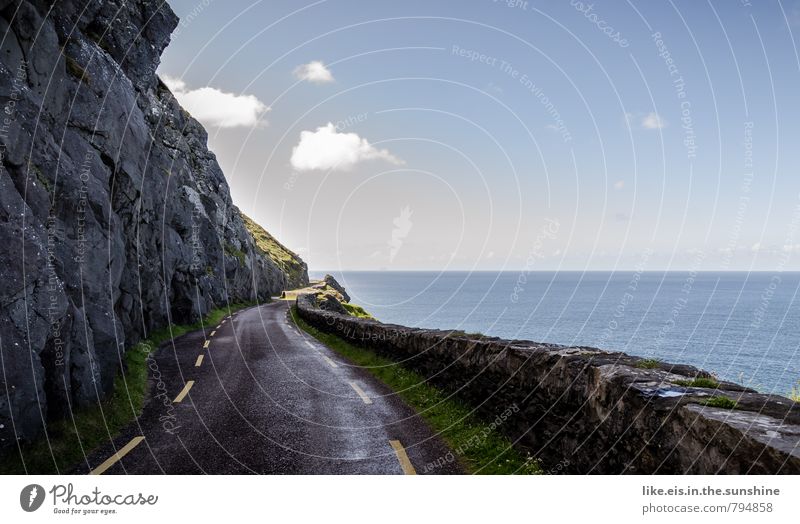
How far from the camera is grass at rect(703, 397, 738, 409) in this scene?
13.5 ft

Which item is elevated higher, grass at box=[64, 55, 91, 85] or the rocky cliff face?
grass at box=[64, 55, 91, 85]

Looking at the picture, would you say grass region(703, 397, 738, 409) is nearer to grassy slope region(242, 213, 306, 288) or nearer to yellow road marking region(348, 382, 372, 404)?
yellow road marking region(348, 382, 372, 404)

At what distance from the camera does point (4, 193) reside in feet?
24.3

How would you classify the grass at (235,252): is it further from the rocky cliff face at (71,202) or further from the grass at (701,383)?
the grass at (701,383)

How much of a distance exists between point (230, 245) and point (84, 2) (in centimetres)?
3763

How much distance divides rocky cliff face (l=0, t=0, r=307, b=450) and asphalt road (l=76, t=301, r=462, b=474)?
1.58m

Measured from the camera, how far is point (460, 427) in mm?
8344

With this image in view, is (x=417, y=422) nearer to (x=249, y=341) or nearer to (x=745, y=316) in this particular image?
(x=249, y=341)

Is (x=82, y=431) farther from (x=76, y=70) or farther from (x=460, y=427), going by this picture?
(x=76, y=70)

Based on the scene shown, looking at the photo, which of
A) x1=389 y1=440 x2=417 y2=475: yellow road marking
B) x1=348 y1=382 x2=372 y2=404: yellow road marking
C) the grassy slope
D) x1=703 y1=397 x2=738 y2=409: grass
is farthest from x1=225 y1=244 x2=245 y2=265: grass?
x1=703 y1=397 x2=738 y2=409: grass

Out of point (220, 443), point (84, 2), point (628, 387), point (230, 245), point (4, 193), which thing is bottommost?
point (220, 443)

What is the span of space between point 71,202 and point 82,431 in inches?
211

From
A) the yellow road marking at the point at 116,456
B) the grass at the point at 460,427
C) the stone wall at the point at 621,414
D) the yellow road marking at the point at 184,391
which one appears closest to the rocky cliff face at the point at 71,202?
the yellow road marking at the point at 116,456
